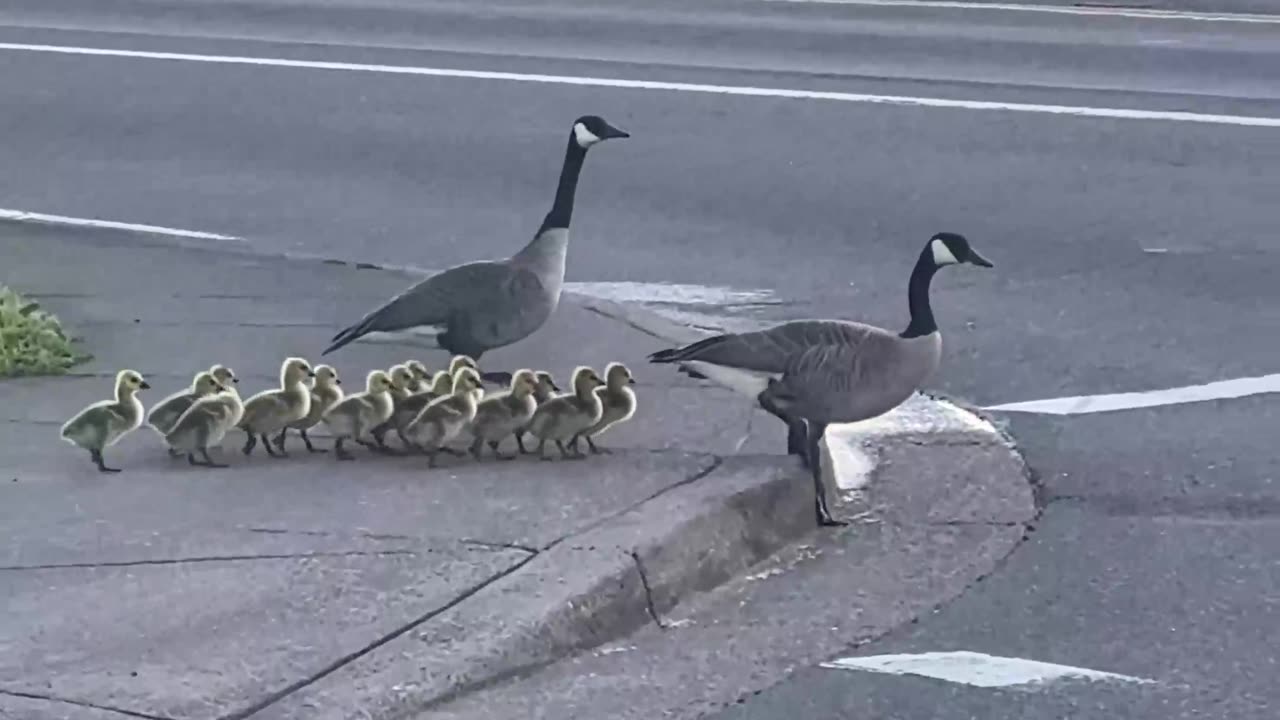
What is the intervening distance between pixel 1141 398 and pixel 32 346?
4.12m

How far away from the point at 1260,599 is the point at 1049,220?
5.89 meters

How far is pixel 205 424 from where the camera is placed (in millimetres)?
7266

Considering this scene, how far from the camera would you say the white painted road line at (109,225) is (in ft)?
38.5

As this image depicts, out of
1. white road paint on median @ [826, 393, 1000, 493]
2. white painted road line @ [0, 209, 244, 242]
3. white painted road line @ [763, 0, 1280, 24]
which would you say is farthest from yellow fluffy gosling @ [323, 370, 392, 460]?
white painted road line @ [763, 0, 1280, 24]

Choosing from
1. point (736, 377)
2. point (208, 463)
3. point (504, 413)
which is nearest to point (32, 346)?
point (208, 463)

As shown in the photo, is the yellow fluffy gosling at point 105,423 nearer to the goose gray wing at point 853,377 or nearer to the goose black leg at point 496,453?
the goose black leg at point 496,453

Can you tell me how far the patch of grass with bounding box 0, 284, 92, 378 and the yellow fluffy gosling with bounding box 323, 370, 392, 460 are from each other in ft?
5.48

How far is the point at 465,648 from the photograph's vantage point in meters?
5.61

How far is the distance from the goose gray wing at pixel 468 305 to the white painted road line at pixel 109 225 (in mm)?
3629

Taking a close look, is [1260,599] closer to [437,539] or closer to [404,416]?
[437,539]

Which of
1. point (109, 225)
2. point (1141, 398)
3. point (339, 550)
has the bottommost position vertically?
point (109, 225)

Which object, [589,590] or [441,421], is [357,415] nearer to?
[441,421]

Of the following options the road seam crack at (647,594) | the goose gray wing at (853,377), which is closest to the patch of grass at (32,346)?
the goose gray wing at (853,377)

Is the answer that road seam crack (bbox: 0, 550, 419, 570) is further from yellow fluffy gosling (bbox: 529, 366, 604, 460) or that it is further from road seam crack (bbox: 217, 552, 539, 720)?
yellow fluffy gosling (bbox: 529, 366, 604, 460)
